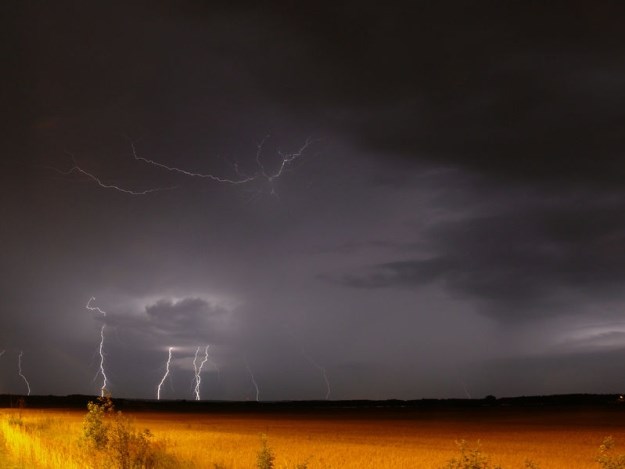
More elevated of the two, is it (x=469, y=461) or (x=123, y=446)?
(x=469, y=461)

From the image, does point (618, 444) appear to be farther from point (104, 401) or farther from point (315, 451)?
point (104, 401)

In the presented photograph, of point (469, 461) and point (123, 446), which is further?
point (123, 446)

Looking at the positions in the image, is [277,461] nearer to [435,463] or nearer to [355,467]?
[355,467]

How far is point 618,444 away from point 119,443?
1120 inches

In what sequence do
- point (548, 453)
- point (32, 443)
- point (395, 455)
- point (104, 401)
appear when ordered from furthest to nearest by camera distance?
1. point (548, 453)
2. point (395, 455)
3. point (32, 443)
4. point (104, 401)

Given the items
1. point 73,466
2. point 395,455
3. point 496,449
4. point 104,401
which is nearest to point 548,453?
point 496,449

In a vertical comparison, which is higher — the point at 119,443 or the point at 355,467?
the point at 119,443

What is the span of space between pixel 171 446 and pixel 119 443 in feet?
48.7

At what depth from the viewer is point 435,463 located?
24234 millimetres

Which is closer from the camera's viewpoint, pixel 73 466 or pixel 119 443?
pixel 73 466

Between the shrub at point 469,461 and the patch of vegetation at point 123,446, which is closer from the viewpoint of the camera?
the shrub at point 469,461

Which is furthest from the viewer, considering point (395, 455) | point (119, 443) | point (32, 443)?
point (395, 455)

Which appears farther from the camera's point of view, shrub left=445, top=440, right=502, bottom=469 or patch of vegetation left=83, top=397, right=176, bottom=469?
patch of vegetation left=83, top=397, right=176, bottom=469

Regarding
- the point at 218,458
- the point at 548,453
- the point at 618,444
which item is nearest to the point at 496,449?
the point at 548,453
